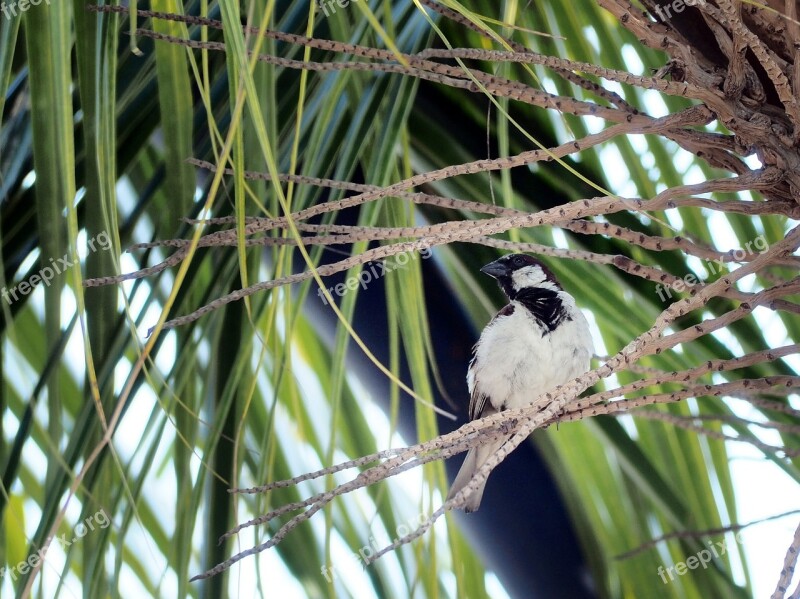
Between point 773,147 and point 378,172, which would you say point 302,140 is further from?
point 773,147

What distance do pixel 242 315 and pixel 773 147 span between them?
38 centimetres

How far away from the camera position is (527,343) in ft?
4.28

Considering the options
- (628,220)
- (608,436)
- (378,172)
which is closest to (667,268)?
(628,220)

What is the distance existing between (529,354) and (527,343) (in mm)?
16

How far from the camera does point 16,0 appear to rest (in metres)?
0.48

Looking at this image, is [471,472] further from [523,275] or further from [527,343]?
[523,275]

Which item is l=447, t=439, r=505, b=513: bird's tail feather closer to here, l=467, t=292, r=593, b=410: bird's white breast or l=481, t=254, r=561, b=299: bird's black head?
l=467, t=292, r=593, b=410: bird's white breast

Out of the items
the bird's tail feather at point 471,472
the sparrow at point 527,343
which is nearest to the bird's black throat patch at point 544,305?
the sparrow at point 527,343

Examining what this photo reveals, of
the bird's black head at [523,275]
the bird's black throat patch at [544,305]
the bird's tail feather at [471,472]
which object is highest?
the bird's black head at [523,275]

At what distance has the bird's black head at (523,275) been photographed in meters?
1.35

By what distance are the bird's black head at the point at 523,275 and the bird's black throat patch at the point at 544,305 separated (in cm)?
1

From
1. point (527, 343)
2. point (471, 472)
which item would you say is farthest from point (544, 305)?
point (471, 472)

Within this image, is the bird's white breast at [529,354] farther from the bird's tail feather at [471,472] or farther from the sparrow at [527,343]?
the bird's tail feather at [471,472]

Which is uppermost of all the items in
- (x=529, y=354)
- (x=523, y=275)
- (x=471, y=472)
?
(x=523, y=275)
